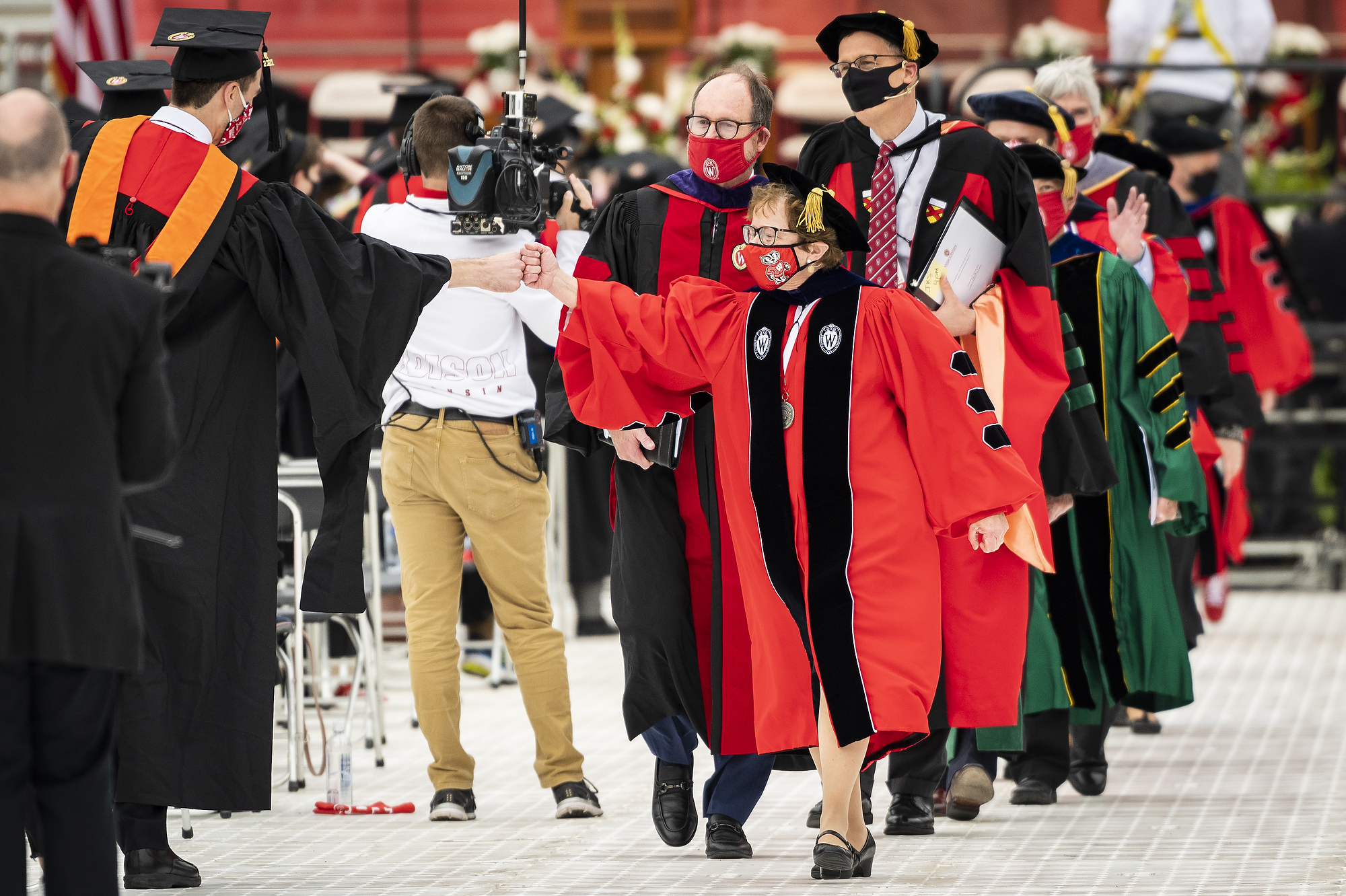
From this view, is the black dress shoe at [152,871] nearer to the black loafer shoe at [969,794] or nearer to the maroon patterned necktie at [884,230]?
the black loafer shoe at [969,794]

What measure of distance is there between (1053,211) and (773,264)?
1.64 metres

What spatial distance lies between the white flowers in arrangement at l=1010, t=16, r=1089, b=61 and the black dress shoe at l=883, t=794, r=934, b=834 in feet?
26.6

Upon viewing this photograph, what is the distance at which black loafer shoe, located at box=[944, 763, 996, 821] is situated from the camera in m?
5.93

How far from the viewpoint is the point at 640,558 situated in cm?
550

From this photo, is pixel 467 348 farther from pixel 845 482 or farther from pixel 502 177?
pixel 845 482

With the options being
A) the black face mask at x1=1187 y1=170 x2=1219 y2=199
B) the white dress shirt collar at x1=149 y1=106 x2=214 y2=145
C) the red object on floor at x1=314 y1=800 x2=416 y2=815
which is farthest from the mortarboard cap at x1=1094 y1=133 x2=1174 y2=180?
the white dress shirt collar at x1=149 y1=106 x2=214 y2=145

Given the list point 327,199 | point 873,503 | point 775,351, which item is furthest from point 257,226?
point 327,199

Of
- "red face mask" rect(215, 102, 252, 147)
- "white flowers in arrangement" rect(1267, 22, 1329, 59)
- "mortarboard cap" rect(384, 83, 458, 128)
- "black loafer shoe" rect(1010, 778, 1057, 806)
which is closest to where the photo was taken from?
"red face mask" rect(215, 102, 252, 147)

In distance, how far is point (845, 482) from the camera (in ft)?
16.5

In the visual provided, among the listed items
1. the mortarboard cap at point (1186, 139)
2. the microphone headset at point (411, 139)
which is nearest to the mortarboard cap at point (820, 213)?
the microphone headset at point (411, 139)

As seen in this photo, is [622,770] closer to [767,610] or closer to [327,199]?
[767,610]

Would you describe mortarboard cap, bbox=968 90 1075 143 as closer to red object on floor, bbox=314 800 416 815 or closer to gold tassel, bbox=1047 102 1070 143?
gold tassel, bbox=1047 102 1070 143

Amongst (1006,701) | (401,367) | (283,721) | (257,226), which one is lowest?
(283,721)

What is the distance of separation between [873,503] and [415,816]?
75.3 inches
